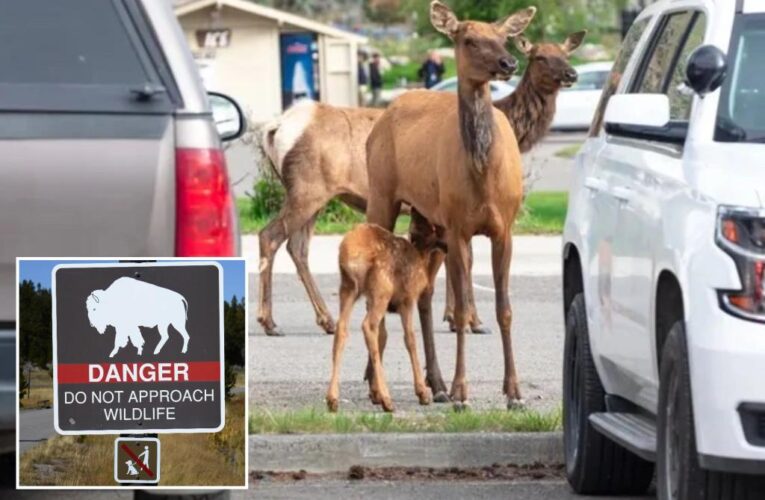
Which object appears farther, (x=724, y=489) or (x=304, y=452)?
(x=304, y=452)

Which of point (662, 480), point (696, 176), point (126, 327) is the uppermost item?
point (696, 176)

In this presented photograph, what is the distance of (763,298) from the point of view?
19.4ft

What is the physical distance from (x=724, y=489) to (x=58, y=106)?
247cm

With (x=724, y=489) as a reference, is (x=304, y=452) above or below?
below

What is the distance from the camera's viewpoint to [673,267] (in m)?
6.39

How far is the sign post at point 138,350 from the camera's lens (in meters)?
5.93

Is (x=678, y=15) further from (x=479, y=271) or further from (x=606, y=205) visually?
(x=479, y=271)

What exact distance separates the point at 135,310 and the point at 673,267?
1.78m

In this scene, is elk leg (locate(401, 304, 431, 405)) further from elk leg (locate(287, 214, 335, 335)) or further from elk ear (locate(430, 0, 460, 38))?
elk leg (locate(287, 214, 335, 335))

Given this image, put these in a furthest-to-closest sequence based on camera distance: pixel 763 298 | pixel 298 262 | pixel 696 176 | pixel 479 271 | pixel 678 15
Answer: pixel 479 271 → pixel 298 262 → pixel 678 15 → pixel 696 176 → pixel 763 298

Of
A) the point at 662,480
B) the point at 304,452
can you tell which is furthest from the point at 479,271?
the point at 662,480

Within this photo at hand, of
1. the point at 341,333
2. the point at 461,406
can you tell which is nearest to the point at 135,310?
the point at 341,333

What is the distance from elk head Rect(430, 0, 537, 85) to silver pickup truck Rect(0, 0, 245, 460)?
427cm

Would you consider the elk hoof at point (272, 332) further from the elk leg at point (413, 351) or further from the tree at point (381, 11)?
the tree at point (381, 11)
